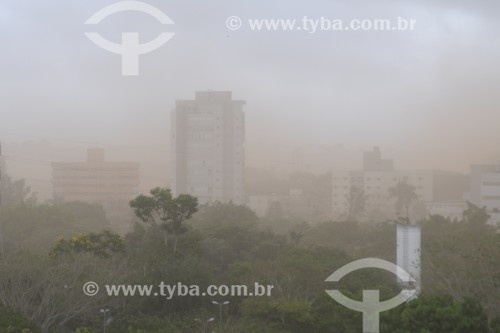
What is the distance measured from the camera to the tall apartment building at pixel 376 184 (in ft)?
47.3

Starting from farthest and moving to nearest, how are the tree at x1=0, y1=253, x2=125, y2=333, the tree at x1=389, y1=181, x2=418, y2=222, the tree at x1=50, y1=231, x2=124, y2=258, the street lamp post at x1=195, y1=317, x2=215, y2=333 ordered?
the tree at x1=389, y1=181, x2=418, y2=222, the tree at x1=50, y1=231, x2=124, y2=258, the tree at x1=0, y1=253, x2=125, y2=333, the street lamp post at x1=195, y1=317, x2=215, y2=333

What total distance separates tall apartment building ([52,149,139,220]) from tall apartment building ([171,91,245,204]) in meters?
1.27

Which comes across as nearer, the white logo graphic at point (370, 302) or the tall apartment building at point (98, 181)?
the white logo graphic at point (370, 302)

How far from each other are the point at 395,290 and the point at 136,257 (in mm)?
3898

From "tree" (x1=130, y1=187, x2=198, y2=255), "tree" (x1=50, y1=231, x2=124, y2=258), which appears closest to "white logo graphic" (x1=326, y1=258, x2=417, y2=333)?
"tree" (x1=130, y1=187, x2=198, y2=255)

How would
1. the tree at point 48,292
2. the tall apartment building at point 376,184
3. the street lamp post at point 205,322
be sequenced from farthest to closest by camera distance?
the tall apartment building at point 376,184, the tree at point 48,292, the street lamp post at point 205,322

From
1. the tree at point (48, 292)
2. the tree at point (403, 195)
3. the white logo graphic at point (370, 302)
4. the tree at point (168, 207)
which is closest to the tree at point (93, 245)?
the tree at point (168, 207)

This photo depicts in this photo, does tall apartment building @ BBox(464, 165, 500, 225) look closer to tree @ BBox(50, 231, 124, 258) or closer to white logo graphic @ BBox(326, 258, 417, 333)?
white logo graphic @ BBox(326, 258, 417, 333)

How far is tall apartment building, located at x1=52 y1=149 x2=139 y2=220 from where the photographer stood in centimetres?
1521

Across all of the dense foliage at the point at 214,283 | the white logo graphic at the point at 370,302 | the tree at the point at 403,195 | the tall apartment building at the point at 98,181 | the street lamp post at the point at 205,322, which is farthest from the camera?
the tall apartment building at the point at 98,181

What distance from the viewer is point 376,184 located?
14688 millimetres

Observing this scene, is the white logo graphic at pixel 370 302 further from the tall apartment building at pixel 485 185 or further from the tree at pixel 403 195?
the tall apartment building at pixel 485 185

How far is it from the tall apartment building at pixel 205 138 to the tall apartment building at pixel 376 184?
252 cm

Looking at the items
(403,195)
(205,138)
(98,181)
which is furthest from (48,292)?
(403,195)
